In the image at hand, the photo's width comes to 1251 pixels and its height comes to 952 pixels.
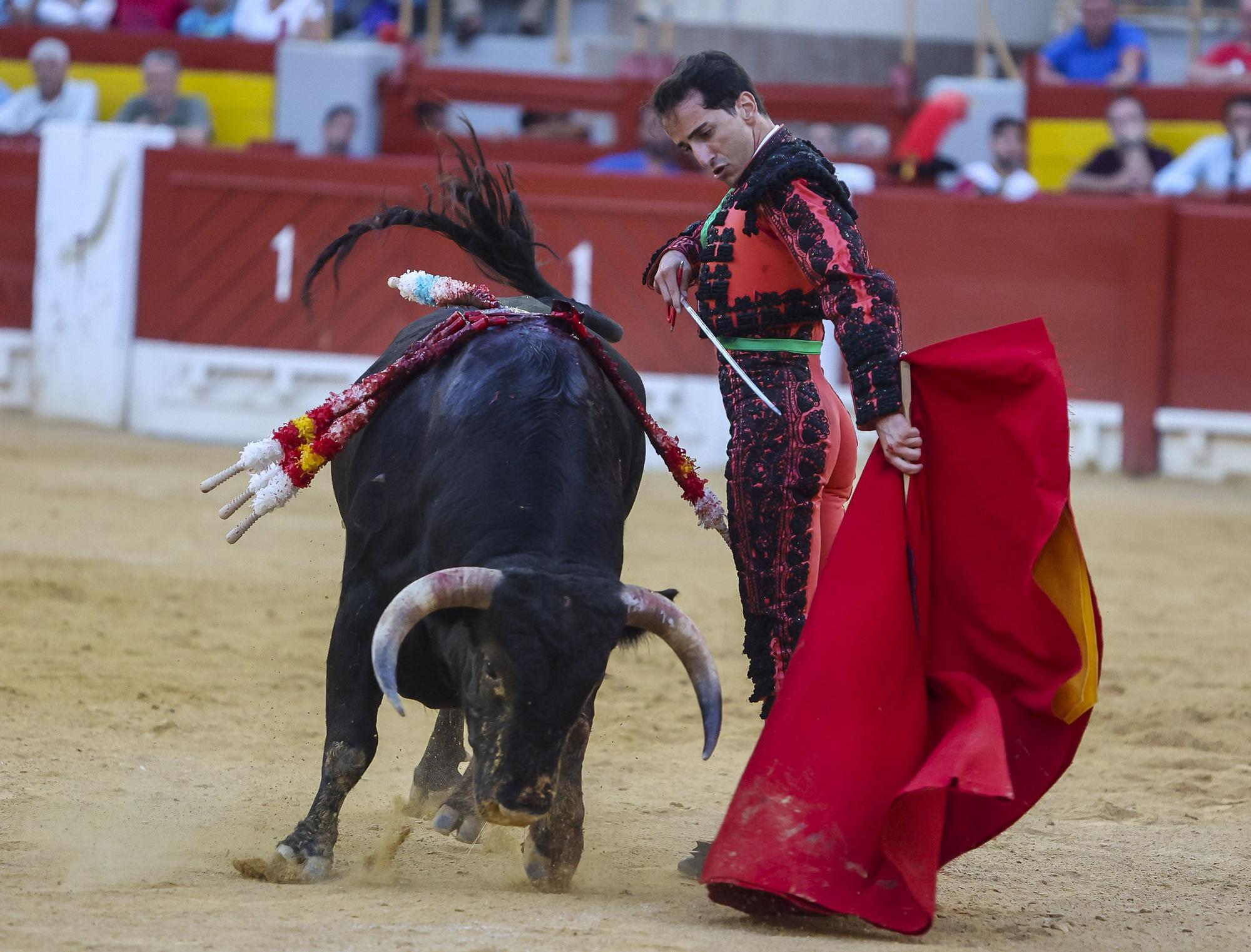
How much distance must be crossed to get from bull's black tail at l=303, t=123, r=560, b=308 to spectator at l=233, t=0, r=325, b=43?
710cm

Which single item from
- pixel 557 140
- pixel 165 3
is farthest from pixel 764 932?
pixel 165 3

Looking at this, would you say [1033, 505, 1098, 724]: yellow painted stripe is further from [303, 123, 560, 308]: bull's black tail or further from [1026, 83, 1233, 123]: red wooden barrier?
[1026, 83, 1233, 123]: red wooden barrier

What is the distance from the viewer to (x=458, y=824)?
10.2ft

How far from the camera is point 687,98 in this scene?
2.83 metres

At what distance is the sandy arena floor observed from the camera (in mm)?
2484

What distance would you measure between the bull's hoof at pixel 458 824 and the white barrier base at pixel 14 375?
6184 mm

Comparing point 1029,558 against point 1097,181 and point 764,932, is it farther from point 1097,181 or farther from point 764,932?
point 1097,181

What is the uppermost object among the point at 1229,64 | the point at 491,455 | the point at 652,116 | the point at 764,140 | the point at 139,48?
the point at 1229,64

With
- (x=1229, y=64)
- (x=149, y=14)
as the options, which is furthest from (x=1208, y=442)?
(x=149, y=14)

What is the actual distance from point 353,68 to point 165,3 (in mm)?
1734

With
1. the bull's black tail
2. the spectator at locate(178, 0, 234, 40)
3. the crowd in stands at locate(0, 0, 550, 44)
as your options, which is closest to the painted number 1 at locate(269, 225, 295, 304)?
the crowd in stands at locate(0, 0, 550, 44)

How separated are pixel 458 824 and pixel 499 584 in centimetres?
77

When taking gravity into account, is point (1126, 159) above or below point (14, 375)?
above

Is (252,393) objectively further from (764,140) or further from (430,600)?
(430,600)
